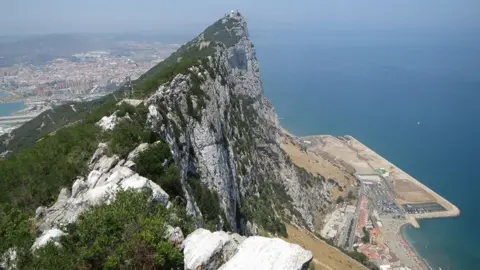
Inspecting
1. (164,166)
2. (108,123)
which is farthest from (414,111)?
(164,166)

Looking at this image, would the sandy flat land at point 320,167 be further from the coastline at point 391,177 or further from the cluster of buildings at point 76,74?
the cluster of buildings at point 76,74

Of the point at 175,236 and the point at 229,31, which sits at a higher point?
the point at 229,31

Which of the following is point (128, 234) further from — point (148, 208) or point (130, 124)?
point (130, 124)

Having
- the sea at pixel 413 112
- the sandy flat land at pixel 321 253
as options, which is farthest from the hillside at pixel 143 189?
the sea at pixel 413 112

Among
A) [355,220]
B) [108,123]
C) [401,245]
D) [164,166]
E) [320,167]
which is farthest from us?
[320,167]

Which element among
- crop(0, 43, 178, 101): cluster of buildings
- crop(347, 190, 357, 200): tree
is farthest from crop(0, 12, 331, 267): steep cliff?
crop(0, 43, 178, 101): cluster of buildings

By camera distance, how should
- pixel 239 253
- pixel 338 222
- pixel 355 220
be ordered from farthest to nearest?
pixel 355 220, pixel 338 222, pixel 239 253

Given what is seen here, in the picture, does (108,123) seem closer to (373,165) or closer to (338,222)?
(338,222)
